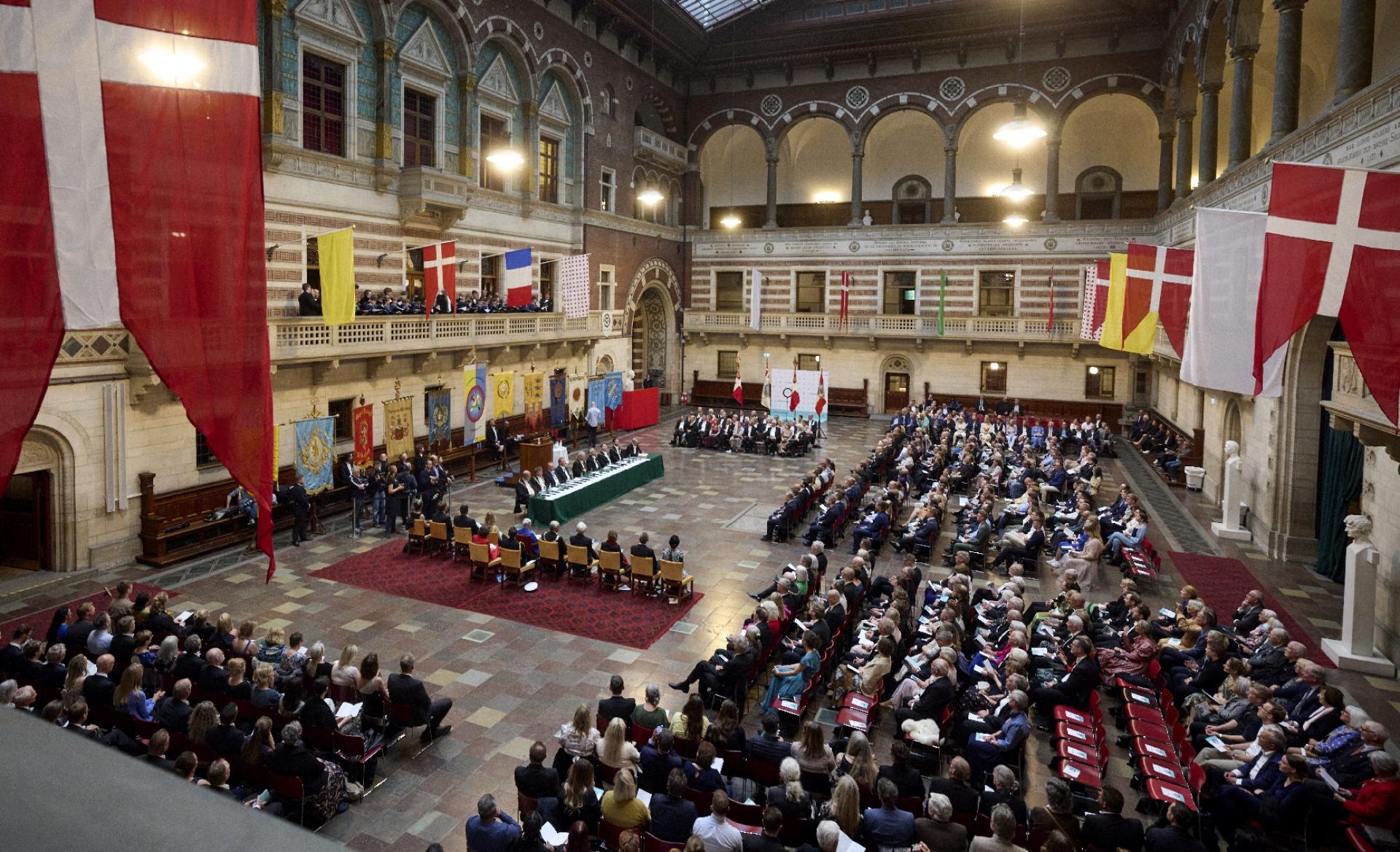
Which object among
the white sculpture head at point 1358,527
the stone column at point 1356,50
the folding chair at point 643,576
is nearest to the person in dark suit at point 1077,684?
the white sculpture head at point 1358,527

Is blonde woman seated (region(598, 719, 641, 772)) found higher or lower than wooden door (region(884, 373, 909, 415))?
lower

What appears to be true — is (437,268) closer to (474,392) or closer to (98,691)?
(474,392)

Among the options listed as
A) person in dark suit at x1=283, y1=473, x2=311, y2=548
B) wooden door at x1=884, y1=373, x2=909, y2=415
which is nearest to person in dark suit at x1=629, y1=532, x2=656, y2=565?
person in dark suit at x1=283, y1=473, x2=311, y2=548

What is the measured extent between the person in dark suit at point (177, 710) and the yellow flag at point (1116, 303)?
632 inches

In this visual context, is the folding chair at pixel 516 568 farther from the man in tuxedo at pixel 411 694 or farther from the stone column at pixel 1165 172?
the stone column at pixel 1165 172

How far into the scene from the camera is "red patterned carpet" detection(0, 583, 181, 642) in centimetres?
1142

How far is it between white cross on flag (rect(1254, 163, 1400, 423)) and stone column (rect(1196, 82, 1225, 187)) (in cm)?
1668

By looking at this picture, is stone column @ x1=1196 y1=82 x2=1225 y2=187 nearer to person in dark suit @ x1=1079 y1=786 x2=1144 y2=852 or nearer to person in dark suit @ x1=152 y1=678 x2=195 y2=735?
person in dark suit @ x1=1079 y1=786 x2=1144 y2=852

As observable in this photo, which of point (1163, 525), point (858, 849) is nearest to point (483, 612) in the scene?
point (858, 849)

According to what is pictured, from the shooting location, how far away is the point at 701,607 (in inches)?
514

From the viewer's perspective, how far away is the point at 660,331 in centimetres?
3788

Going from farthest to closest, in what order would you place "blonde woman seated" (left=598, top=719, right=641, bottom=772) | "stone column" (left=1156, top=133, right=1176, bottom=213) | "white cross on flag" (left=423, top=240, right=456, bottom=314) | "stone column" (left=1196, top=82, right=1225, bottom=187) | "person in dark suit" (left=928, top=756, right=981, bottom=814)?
"stone column" (left=1156, top=133, right=1176, bottom=213) < "stone column" (left=1196, top=82, right=1225, bottom=187) < "white cross on flag" (left=423, top=240, right=456, bottom=314) < "blonde woman seated" (left=598, top=719, right=641, bottom=772) < "person in dark suit" (left=928, top=756, right=981, bottom=814)

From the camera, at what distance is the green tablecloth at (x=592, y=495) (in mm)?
17531

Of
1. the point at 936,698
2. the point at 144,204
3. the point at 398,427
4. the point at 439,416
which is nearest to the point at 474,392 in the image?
the point at 439,416
